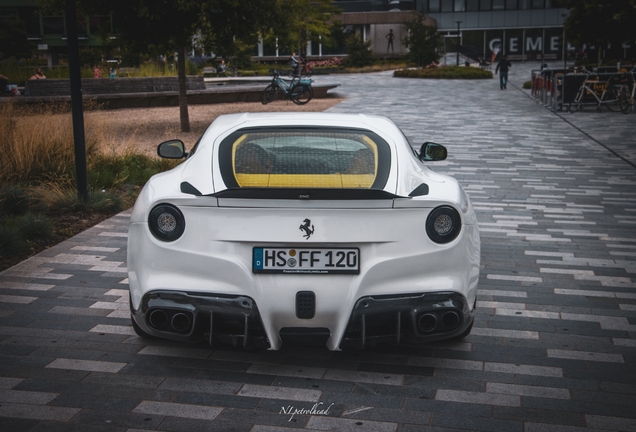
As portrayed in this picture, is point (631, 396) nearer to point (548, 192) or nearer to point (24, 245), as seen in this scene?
point (24, 245)

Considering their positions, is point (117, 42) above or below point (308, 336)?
above

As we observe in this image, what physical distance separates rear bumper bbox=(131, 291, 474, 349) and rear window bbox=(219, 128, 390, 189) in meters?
0.62

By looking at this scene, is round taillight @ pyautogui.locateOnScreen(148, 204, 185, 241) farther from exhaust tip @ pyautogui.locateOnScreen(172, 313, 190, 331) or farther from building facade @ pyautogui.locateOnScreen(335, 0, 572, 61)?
building facade @ pyautogui.locateOnScreen(335, 0, 572, 61)

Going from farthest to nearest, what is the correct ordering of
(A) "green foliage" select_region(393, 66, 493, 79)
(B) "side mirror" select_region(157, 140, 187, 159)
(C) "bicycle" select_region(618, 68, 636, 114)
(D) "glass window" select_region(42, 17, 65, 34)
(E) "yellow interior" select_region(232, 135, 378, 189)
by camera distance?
(D) "glass window" select_region(42, 17, 65, 34)
(A) "green foliage" select_region(393, 66, 493, 79)
(C) "bicycle" select_region(618, 68, 636, 114)
(B) "side mirror" select_region(157, 140, 187, 159)
(E) "yellow interior" select_region(232, 135, 378, 189)

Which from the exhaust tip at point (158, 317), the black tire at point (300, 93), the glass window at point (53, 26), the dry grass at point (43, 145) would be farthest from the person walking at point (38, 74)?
the glass window at point (53, 26)

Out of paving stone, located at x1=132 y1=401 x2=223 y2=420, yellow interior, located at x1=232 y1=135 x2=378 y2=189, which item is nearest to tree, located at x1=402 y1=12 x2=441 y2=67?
yellow interior, located at x1=232 y1=135 x2=378 y2=189

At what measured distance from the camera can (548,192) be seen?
10.1 m

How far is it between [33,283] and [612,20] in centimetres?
2902

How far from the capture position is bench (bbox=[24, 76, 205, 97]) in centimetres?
2403

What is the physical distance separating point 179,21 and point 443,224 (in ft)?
45.6

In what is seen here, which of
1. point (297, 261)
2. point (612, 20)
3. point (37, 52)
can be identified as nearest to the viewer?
point (297, 261)

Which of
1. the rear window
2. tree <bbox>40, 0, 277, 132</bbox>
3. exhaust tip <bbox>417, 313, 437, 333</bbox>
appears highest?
tree <bbox>40, 0, 277, 132</bbox>

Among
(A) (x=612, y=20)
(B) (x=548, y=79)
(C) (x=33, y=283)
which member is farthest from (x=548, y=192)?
(A) (x=612, y=20)

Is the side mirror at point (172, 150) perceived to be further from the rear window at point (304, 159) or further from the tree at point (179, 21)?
the tree at point (179, 21)
